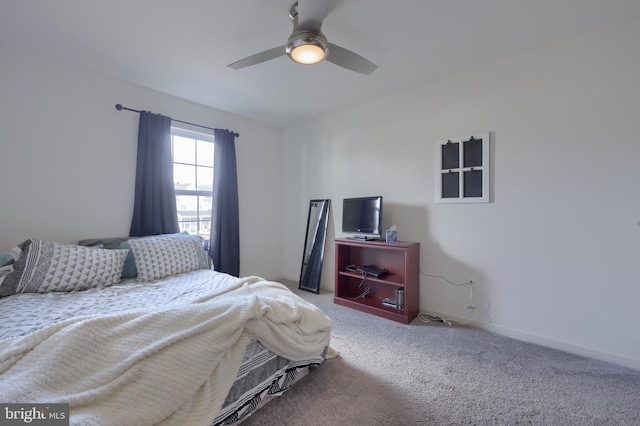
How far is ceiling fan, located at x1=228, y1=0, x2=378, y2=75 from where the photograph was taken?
1.50 metres

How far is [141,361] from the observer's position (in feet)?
3.31

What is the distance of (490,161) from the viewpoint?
2.44 m

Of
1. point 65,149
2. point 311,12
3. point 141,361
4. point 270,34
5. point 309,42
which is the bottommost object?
point 141,361

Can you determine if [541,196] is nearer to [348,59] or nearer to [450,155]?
[450,155]

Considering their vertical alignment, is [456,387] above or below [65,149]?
below

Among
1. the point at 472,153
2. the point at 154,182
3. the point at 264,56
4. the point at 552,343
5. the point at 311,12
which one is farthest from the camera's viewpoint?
the point at 154,182

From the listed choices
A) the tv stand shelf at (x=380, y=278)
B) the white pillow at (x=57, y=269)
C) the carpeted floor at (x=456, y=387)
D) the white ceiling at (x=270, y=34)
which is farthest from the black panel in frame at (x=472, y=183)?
the white pillow at (x=57, y=269)

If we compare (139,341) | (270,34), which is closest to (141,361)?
(139,341)

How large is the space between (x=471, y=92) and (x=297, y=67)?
66.6 inches

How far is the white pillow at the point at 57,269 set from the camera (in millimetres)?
1754

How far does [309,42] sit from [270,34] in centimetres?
64

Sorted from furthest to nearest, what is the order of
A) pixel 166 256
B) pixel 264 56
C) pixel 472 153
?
pixel 472 153, pixel 166 256, pixel 264 56

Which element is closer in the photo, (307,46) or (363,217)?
(307,46)

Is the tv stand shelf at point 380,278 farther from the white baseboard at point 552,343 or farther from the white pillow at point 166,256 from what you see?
the white pillow at point 166,256
